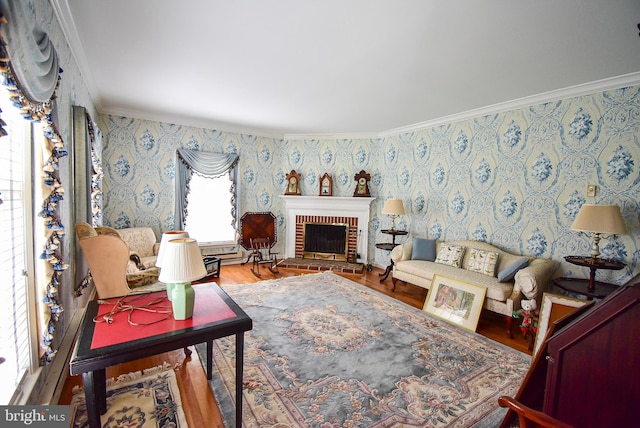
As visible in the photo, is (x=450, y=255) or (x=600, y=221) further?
(x=450, y=255)

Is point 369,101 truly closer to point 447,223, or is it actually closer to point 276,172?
point 447,223

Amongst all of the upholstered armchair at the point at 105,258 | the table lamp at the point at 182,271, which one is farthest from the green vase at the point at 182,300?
the upholstered armchair at the point at 105,258

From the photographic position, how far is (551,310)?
262 centimetres

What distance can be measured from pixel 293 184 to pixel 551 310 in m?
4.54

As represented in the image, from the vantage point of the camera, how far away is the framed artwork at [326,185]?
19.1 feet

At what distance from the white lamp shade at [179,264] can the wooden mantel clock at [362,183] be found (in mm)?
4323

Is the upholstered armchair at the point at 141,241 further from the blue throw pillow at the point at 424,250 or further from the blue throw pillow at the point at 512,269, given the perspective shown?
the blue throw pillow at the point at 512,269

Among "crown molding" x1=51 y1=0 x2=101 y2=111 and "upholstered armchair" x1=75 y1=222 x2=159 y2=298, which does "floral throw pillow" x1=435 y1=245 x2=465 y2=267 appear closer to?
"upholstered armchair" x1=75 y1=222 x2=159 y2=298

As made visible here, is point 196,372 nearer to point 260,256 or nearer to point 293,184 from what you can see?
point 260,256

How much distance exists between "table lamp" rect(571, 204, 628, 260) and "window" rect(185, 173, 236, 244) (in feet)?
16.8

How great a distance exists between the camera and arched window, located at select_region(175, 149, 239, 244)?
5.03m

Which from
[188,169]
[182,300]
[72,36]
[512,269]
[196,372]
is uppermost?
[72,36]

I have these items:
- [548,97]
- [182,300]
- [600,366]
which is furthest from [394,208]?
[600,366]

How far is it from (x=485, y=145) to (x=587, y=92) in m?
1.16
